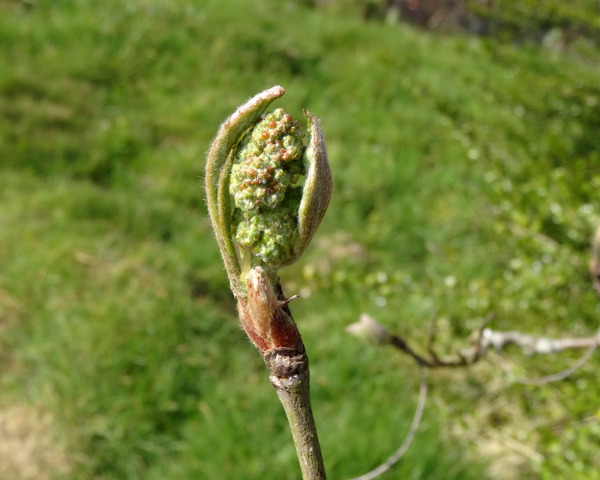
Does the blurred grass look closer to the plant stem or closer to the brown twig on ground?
the brown twig on ground

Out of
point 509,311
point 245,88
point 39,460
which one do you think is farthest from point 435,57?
point 39,460

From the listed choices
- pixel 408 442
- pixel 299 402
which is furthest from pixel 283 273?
pixel 299 402

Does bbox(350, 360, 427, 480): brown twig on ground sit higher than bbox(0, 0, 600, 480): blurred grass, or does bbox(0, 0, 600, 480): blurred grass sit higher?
bbox(350, 360, 427, 480): brown twig on ground

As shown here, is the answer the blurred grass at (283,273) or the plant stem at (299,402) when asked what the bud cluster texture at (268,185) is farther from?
the blurred grass at (283,273)

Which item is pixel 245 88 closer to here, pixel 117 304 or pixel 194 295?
pixel 194 295

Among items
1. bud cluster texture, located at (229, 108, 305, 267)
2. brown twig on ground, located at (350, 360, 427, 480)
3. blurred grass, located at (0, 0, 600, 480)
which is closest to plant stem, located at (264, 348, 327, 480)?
bud cluster texture, located at (229, 108, 305, 267)

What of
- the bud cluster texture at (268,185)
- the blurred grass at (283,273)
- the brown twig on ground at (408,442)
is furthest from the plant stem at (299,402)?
the blurred grass at (283,273)
